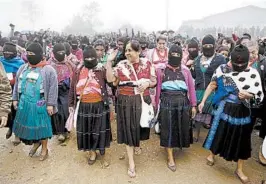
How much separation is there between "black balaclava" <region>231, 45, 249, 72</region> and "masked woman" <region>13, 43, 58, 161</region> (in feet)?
9.29

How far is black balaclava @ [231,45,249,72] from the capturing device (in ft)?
13.4

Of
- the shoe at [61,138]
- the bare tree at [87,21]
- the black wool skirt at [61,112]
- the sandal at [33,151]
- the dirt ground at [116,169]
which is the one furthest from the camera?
the bare tree at [87,21]

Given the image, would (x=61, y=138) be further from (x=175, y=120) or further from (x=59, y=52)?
(x=175, y=120)

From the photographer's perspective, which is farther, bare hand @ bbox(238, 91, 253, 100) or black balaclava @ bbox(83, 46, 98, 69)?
black balaclava @ bbox(83, 46, 98, 69)

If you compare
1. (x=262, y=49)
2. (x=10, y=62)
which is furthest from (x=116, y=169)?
(x=262, y=49)

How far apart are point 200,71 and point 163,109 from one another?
4.04 feet

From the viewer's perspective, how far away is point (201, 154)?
17.3 ft

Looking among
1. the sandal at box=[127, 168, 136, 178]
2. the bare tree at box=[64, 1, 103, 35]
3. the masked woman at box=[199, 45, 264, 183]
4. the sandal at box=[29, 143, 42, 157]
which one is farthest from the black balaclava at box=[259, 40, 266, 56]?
the bare tree at box=[64, 1, 103, 35]

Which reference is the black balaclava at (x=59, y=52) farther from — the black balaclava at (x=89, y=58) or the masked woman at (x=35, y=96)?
the black balaclava at (x=89, y=58)

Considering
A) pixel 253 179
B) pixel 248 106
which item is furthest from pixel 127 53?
pixel 253 179

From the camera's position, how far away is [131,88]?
4453 mm

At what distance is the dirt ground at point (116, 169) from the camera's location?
14.7ft

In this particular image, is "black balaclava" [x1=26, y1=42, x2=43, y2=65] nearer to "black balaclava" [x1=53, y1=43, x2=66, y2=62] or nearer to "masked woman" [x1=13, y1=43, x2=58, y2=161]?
"masked woman" [x1=13, y1=43, x2=58, y2=161]

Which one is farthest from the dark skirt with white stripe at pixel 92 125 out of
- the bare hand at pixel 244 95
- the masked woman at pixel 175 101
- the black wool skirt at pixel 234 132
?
the bare hand at pixel 244 95
